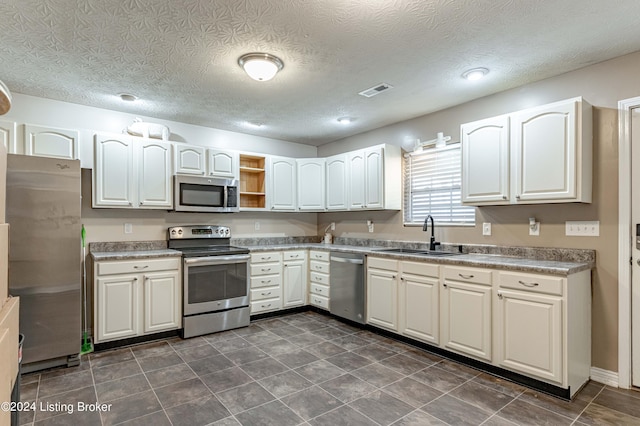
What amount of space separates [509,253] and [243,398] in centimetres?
263

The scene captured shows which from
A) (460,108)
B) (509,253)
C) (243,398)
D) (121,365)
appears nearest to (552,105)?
(460,108)

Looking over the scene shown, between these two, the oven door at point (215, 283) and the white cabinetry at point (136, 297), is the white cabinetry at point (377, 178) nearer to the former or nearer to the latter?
the oven door at point (215, 283)

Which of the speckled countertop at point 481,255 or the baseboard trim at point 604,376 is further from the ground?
the speckled countertop at point 481,255

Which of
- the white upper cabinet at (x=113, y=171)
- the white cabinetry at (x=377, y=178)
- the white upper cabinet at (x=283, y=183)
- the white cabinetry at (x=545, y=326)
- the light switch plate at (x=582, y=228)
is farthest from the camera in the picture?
the white upper cabinet at (x=283, y=183)

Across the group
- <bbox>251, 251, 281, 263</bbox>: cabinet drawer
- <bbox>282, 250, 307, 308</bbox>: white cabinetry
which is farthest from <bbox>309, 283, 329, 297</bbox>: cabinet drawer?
<bbox>251, 251, 281, 263</bbox>: cabinet drawer

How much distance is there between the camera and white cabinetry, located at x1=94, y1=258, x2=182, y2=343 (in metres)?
3.30

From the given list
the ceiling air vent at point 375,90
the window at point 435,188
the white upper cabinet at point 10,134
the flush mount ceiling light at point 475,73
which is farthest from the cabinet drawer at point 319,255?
the white upper cabinet at point 10,134

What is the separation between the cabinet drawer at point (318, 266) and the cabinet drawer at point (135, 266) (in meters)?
1.75

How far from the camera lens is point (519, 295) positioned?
8.54 feet

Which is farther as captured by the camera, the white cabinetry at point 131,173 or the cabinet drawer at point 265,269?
the cabinet drawer at point 265,269

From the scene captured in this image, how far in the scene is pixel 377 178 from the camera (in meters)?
4.27

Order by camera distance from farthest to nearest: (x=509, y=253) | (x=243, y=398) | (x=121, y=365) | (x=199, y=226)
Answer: (x=199, y=226)
(x=509, y=253)
(x=121, y=365)
(x=243, y=398)

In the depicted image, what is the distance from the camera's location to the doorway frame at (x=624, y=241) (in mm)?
2572

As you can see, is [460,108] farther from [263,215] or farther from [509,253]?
[263,215]
